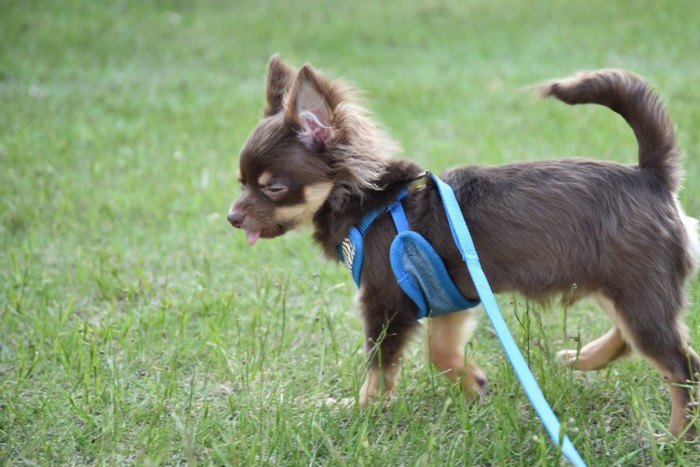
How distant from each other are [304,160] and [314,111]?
22 centimetres

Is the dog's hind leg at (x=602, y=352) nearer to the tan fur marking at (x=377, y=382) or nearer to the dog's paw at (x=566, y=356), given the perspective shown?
the dog's paw at (x=566, y=356)

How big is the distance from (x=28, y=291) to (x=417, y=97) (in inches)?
217

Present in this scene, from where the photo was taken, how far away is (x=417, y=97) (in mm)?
8867

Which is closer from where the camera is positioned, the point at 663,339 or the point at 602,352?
the point at 663,339

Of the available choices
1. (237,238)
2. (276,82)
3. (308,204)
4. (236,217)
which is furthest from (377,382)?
(237,238)

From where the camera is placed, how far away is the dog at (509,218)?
113 inches

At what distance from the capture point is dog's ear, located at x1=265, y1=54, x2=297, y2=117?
12.1ft

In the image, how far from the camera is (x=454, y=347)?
11.3ft

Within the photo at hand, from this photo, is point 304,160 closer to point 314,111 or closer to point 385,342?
point 314,111

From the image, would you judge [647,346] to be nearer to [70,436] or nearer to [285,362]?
[285,362]

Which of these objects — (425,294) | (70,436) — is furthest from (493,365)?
(70,436)

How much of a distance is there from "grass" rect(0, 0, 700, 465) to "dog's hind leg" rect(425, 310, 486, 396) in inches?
3.2

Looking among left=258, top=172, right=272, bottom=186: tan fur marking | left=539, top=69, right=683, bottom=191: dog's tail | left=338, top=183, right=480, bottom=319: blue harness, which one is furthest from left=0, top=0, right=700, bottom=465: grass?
left=539, top=69, right=683, bottom=191: dog's tail

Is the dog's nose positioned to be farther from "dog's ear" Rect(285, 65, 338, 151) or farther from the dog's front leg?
the dog's front leg
